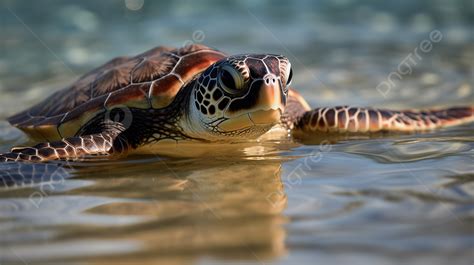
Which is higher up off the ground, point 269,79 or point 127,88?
point 127,88

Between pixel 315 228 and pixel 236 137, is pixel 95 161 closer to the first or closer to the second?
pixel 236 137

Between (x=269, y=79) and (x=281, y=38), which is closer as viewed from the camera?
(x=269, y=79)

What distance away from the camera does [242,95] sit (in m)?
4.05

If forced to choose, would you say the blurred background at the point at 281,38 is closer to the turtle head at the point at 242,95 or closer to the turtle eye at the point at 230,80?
the turtle head at the point at 242,95

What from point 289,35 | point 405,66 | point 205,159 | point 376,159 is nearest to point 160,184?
point 205,159

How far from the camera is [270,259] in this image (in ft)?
7.30

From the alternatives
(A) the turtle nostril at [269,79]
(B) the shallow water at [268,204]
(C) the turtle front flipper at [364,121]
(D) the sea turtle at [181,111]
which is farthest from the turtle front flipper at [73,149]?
(C) the turtle front flipper at [364,121]

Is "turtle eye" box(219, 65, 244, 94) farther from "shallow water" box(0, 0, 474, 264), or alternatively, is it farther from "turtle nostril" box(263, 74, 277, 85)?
"shallow water" box(0, 0, 474, 264)

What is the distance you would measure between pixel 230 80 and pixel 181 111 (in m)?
0.81

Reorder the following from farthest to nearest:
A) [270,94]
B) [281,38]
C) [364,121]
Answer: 1. [281,38]
2. [364,121]
3. [270,94]

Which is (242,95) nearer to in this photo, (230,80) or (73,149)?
Result: (230,80)

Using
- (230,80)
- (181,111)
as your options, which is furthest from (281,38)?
(230,80)

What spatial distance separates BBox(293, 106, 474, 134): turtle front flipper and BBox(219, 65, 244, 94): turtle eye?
1440 millimetres

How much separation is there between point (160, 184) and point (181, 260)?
1234mm
